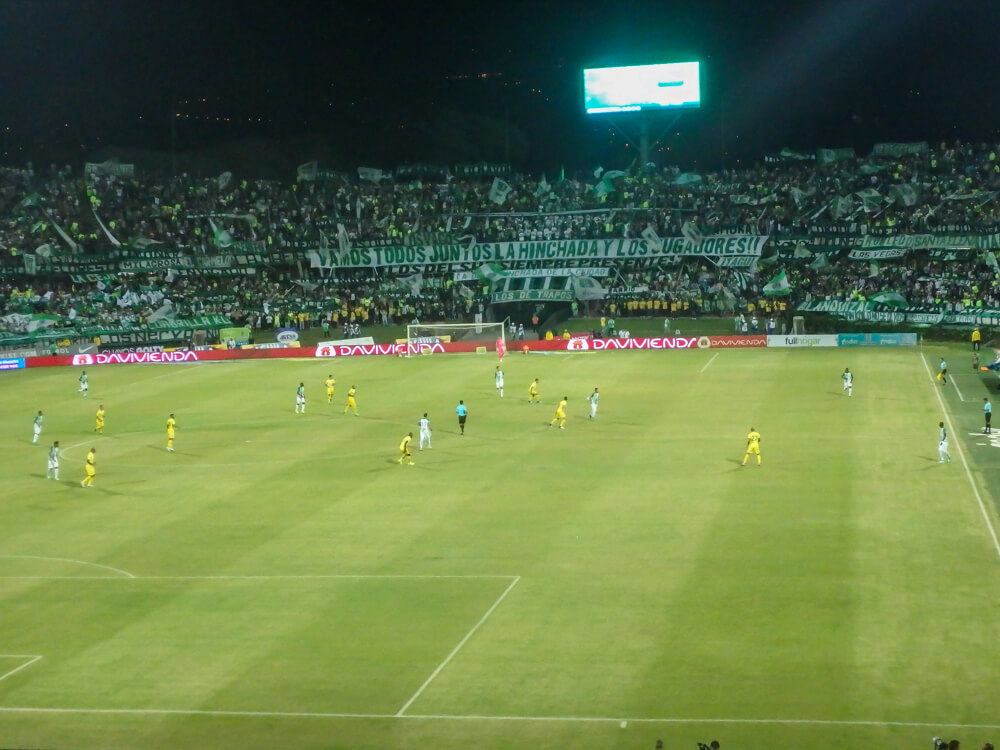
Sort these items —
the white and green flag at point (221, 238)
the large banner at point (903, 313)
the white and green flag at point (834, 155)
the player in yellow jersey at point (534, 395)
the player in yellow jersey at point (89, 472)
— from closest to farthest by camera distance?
the player in yellow jersey at point (89, 472)
the player in yellow jersey at point (534, 395)
the large banner at point (903, 313)
the white and green flag at point (834, 155)
the white and green flag at point (221, 238)

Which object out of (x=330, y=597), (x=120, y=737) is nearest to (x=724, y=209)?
(x=330, y=597)

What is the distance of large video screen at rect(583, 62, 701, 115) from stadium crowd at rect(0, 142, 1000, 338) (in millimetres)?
5657

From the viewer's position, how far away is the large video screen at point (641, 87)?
9869 centimetres

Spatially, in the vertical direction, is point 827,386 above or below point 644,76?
below

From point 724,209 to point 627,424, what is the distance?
166 feet

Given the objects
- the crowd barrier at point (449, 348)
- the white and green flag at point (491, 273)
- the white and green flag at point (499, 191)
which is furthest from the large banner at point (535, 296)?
the white and green flag at point (499, 191)

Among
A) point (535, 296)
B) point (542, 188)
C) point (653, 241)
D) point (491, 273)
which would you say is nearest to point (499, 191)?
point (542, 188)

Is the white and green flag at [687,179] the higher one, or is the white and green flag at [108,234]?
the white and green flag at [687,179]

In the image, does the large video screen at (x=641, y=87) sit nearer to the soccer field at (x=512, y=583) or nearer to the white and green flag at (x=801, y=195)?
the white and green flag at (x=801, y=195)

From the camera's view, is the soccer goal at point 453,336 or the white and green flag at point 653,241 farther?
the white and green flag at point 653,241

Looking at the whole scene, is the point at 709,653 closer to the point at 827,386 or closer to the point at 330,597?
the point at 330,597

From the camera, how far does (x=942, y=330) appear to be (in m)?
78.4

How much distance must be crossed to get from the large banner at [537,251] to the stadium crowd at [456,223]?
0.95 m

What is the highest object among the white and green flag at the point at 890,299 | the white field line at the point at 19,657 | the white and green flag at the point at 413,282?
the white and green flag at the point at 413,282
